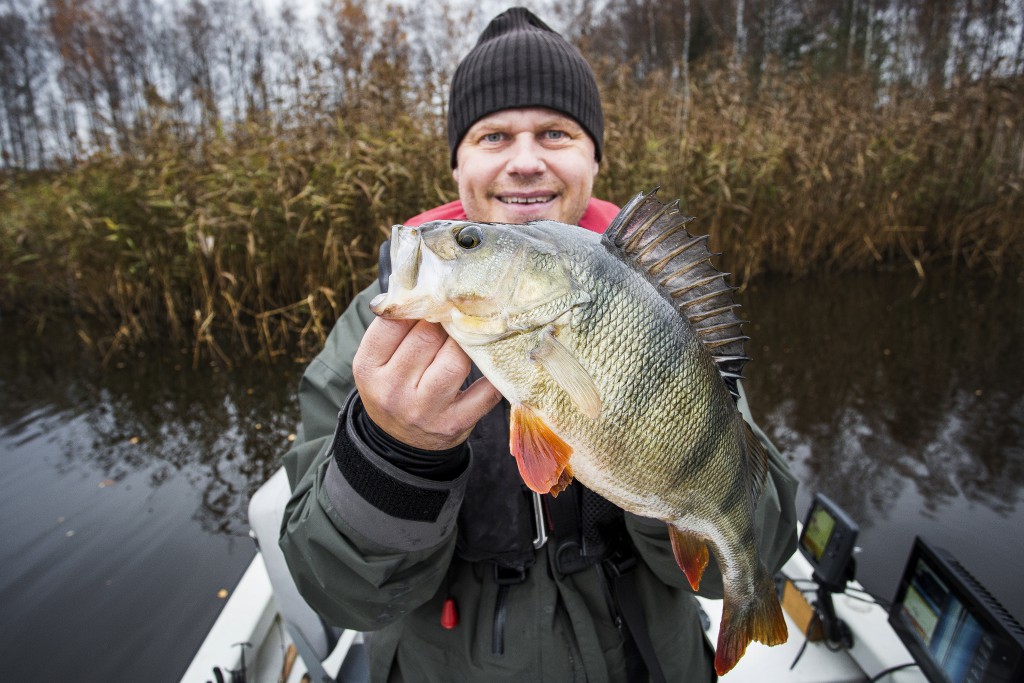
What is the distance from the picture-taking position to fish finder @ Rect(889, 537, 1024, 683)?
157 cm

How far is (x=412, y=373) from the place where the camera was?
1079 mm

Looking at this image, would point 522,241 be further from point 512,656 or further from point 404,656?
point 404,656

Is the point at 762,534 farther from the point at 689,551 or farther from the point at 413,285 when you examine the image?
the point at 413,285

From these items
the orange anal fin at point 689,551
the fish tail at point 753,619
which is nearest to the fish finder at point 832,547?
the fish tail at point 753,619

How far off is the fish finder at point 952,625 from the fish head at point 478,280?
151 centimetres

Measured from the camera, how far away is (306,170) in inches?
217

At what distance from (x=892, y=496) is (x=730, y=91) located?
5386 mm

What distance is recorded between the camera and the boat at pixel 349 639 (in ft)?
6.69

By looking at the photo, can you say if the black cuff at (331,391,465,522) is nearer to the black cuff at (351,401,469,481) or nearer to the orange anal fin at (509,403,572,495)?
the black cuff at (351,401,469,481)

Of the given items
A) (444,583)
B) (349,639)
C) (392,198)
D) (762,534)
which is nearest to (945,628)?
(762,534)

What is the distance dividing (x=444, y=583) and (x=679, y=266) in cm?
101

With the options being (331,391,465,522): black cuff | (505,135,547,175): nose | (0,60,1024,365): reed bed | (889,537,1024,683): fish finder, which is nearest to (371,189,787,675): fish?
(331,391,465,522): black cuff

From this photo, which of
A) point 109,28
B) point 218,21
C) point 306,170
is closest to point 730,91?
point 306,170

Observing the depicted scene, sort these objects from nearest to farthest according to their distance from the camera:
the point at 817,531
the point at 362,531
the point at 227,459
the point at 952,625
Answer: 1. the point at 362,531
2. the point at 952,625
3. the point at 817,531
4. the point at 227,459
